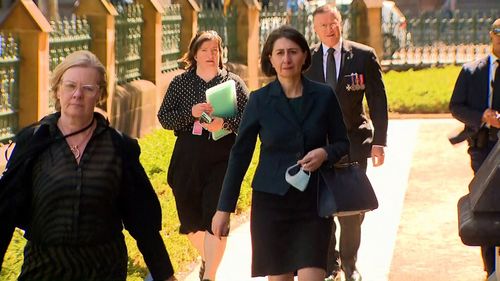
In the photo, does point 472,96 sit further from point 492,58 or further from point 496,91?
point 492,58

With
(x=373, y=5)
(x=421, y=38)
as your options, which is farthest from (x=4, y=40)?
(x=421, y=38)

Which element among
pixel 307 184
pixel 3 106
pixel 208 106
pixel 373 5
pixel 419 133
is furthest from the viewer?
pixel 373 5

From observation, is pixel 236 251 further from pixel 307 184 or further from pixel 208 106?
pixel 307 184

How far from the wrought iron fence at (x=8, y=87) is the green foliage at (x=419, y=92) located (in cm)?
1098

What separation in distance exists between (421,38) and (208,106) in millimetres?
19866

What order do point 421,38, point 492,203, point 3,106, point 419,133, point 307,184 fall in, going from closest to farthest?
point 492,203
point 307,184
point 3,106
point 419,133
point 421,38

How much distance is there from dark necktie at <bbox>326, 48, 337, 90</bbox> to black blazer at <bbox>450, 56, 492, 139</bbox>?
0.86m

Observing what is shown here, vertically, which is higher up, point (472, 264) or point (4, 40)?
point (4, 40)

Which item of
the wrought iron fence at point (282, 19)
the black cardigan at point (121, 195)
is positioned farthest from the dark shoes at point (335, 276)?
the wrought iron fence at point (282, 19)

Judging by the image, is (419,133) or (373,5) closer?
(419,133)

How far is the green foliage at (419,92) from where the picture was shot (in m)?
22.5

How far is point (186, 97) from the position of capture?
350 inches

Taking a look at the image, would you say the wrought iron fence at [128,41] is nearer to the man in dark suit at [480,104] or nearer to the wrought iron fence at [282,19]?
the wrought iron fence at [282,19]

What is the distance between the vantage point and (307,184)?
265 inches
